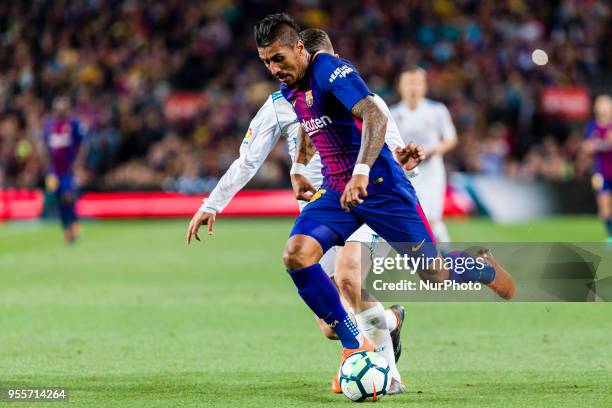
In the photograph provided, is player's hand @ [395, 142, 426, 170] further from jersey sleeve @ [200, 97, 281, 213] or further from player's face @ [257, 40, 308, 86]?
jersey sleeve @ [200, 97, 281, 213]

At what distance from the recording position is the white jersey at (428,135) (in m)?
12.5

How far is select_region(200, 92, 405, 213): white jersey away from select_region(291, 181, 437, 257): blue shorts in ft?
2.12

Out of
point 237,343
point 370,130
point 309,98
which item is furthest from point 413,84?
point 370,130

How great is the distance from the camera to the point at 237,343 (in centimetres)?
827

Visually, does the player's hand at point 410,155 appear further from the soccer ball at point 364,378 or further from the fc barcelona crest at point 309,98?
the soccer ball at point 364,378

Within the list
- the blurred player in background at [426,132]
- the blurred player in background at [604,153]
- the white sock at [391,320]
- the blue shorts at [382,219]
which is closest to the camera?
the blue shorts at [382,219]

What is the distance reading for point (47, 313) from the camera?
1013 cm

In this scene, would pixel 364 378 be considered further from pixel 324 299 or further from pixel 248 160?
pixel 248 160

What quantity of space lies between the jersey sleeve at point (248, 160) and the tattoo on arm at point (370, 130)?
1.07 m

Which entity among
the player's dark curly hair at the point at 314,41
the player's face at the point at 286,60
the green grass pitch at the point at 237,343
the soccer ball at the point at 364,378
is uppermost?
the player's dark curly hair at the point at 314,41

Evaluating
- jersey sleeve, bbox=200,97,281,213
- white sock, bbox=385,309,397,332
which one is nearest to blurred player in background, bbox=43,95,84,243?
jersey sleeve, bbox=200,97,281,213

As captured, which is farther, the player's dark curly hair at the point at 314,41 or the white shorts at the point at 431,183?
the white shorts at the point at 431,183

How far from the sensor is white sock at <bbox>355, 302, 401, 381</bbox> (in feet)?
21.4

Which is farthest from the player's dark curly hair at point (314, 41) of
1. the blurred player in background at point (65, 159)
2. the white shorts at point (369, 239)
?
the blurred player in background at point (65, 159)
